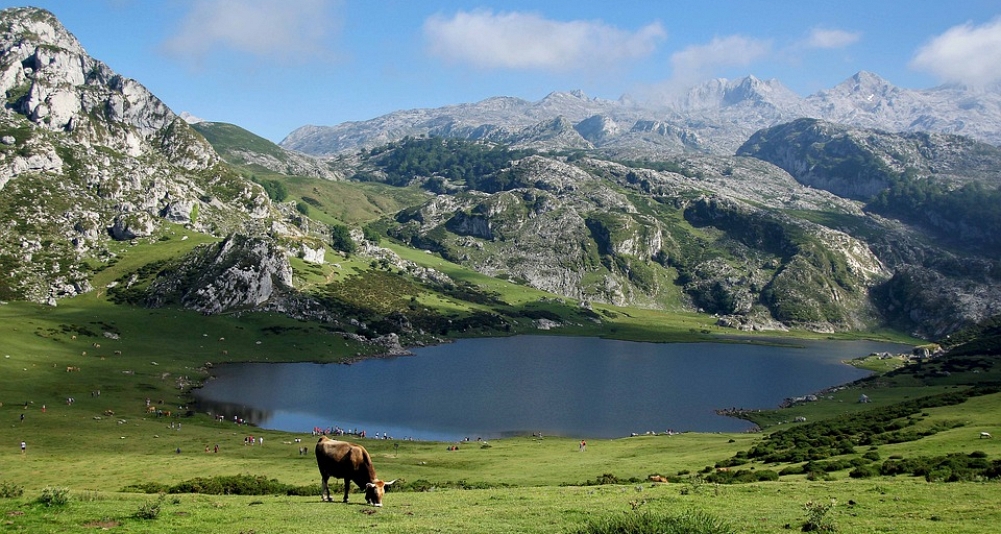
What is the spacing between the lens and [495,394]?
140 metres

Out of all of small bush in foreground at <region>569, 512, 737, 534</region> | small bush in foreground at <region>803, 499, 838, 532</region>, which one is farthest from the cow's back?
small bush in foreground at <region>803, 499, 838, 532</region>

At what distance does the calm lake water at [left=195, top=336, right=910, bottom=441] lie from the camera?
4486 inches

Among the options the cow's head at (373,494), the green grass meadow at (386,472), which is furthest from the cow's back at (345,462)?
the green grass meadow at (386,472)

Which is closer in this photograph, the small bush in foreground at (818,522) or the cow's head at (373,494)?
the small bush in foreground at (818,522)

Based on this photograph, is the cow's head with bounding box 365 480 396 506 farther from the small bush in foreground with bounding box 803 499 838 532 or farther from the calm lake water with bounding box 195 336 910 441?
the calm lake water with bounding box 195 336 910 441

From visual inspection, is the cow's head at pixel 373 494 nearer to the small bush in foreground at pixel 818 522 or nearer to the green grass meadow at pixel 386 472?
the green grass meadow at pixel 386 472

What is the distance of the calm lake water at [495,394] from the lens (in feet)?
374

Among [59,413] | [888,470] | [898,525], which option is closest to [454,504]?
[898,525]

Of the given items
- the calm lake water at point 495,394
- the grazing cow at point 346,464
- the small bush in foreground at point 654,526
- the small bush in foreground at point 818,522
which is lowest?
the calm lake water at point 495,394

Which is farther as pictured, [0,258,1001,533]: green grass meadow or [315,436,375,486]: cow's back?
[315,436,375,486]: cow's back

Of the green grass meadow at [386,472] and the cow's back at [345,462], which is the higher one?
the cow's back at [345,462]

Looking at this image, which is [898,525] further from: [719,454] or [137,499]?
[719,454]

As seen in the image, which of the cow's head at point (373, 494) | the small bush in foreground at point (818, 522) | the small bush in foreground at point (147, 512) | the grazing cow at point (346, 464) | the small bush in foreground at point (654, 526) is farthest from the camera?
the grazing cow at point (346, 464)

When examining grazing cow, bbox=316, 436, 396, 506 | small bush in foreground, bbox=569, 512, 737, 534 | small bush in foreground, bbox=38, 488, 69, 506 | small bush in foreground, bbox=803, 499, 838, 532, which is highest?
small bush in foreground, bbox=569, 512, 737, 534
